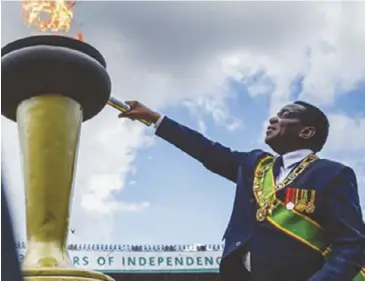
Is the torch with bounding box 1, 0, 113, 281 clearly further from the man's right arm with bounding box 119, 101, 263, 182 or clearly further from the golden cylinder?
the man's right arm with bounding box 119, 101, 263, 182

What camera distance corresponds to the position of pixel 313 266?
95 centimetres

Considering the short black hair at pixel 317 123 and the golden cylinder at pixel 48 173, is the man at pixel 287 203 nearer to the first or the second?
the short black hair at pixel 317 123

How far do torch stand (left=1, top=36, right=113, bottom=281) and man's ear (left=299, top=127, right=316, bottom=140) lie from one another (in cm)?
40

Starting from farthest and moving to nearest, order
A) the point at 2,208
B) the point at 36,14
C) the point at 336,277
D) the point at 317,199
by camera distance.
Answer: the point at 36,14
the point at 317,199
the point at 336,277
the point at 2,208

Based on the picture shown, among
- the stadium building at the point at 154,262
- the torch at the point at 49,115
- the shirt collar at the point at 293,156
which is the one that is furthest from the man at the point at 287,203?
the stadium building at the point at 154,262

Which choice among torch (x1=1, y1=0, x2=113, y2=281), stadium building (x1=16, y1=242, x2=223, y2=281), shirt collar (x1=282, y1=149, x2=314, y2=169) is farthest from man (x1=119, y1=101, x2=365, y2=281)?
stadium building (x1=16, y1=242, x2=223, y2=281)

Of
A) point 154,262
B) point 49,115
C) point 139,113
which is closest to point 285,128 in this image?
point 139,113

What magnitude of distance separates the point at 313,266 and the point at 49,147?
1.45 ft

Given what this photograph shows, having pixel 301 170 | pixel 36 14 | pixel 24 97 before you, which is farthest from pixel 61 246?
pixel 36 14

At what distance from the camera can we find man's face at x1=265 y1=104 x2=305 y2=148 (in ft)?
3.54

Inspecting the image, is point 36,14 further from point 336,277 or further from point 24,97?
point 336,277

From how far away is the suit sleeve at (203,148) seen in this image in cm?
112

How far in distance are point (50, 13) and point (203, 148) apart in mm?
395

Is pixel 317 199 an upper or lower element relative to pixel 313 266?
upper
